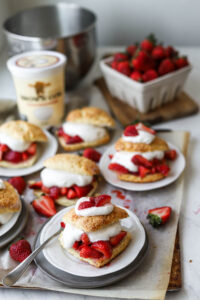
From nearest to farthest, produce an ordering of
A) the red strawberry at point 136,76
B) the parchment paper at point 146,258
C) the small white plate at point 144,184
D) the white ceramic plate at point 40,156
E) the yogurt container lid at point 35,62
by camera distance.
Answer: the parchment paper at point 146,258
the small white plate at point 144,184
the white ceramic plate at point 40,156
the yogurt container lid at point 35,62
the red strawberry at point 136,76

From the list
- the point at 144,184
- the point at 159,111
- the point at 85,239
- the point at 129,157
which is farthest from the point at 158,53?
the point at 85,239

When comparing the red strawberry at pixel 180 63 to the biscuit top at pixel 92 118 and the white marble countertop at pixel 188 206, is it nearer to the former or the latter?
the white marble countertop at pixel 188 206

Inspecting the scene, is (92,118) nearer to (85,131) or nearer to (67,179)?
(85,131)

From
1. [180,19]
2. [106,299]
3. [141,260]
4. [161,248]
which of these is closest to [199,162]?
[161,248]

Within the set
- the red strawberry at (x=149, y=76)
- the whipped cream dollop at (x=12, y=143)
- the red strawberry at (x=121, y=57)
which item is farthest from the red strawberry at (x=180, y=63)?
the whipped cream dollop at (x=12, y=143)

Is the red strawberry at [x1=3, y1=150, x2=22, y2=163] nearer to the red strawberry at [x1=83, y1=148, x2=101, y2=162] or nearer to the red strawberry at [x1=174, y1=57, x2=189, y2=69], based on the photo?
the red strawberry at [x1=83, y1=148, x2=101, y2=162]

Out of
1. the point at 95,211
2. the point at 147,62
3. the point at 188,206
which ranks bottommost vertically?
the point at 188,206

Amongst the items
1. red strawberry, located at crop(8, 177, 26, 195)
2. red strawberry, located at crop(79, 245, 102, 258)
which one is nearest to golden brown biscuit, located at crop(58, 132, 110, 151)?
red strawberry, located at crop(8, 177, 26, 195)
